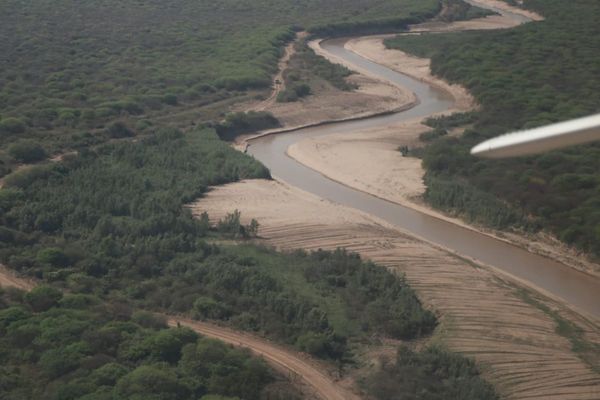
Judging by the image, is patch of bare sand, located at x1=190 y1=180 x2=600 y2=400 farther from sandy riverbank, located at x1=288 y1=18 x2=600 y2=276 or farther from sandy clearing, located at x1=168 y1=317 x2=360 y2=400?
sandy clearing, located at x1=168 y1=317 x2=360 y2=400

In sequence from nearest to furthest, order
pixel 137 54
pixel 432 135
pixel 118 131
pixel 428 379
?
pixel 428 379, pixel 118 131, pixel 432 135, pixel 137 54

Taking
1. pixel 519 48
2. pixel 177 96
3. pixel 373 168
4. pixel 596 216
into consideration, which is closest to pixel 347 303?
pixel 596 216

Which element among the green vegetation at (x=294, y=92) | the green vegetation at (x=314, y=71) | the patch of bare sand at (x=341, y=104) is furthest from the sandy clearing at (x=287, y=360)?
the green vegetation at (x=314, y=71)

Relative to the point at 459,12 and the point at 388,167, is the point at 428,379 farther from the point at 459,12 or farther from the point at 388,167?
the point at 459,12

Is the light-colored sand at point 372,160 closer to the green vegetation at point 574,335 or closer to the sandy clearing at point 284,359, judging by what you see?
the green vegetation at point 574,335

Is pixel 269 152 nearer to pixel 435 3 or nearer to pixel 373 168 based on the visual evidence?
pixel 373 168

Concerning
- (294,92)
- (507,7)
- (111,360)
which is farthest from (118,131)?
(507,7)

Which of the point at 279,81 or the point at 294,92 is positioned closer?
the point at 294,92

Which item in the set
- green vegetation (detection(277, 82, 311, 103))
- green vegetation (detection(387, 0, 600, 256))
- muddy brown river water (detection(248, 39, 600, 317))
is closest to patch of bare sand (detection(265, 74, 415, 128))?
green vegetation (detection(277, 82, 311, 103))
